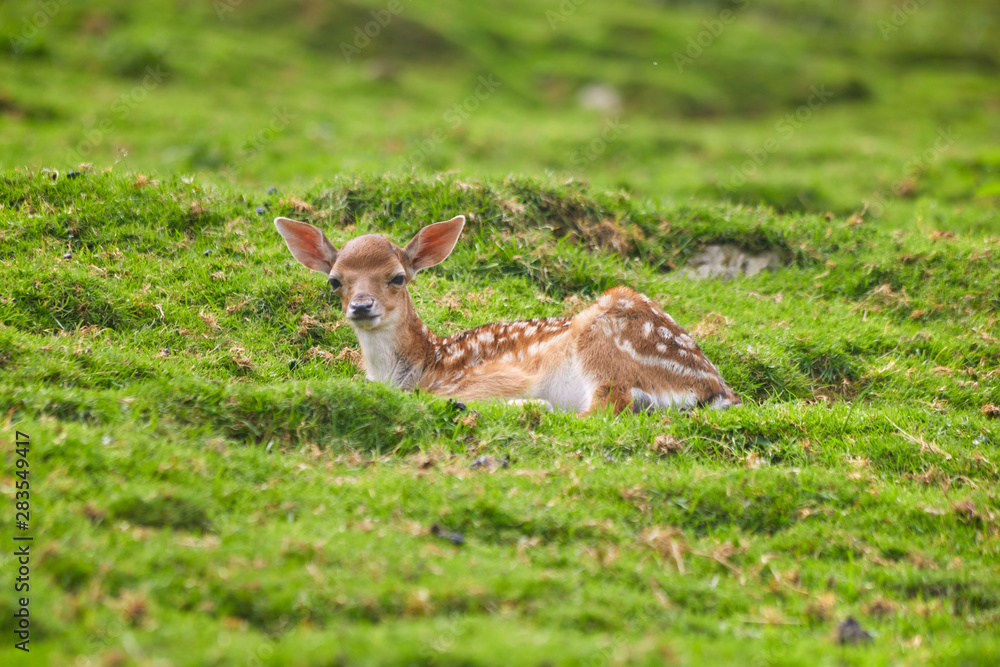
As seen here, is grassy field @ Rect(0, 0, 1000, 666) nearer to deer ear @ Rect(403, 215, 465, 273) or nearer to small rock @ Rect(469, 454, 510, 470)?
small rock @ Rect(469, 454, 510, 470)

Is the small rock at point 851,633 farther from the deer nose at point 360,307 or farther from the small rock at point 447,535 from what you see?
the deer nose at point 360,307

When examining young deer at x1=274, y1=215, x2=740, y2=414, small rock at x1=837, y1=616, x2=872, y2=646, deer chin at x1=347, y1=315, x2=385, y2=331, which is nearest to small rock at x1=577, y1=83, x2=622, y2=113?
young deer at x1=274, y1=215, x2=740, y2=414

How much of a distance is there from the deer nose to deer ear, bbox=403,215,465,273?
0.71 metres

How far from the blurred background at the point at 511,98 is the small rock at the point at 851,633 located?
5847 mm

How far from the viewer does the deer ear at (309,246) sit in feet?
21.0

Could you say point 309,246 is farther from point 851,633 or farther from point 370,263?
point 851,633

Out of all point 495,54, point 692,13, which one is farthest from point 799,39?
point 495,54

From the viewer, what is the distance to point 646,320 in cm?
621

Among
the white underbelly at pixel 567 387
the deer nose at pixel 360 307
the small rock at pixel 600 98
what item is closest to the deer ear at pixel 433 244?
the deer nose at pixel 360 307

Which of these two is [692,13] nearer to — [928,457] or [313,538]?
[928,457]

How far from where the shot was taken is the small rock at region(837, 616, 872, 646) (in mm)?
3549

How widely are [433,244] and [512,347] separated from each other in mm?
985

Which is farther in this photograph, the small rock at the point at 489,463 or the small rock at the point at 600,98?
the small rock at the point at 600,98

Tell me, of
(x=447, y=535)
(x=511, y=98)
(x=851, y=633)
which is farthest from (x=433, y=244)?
(x=511, y=98)
